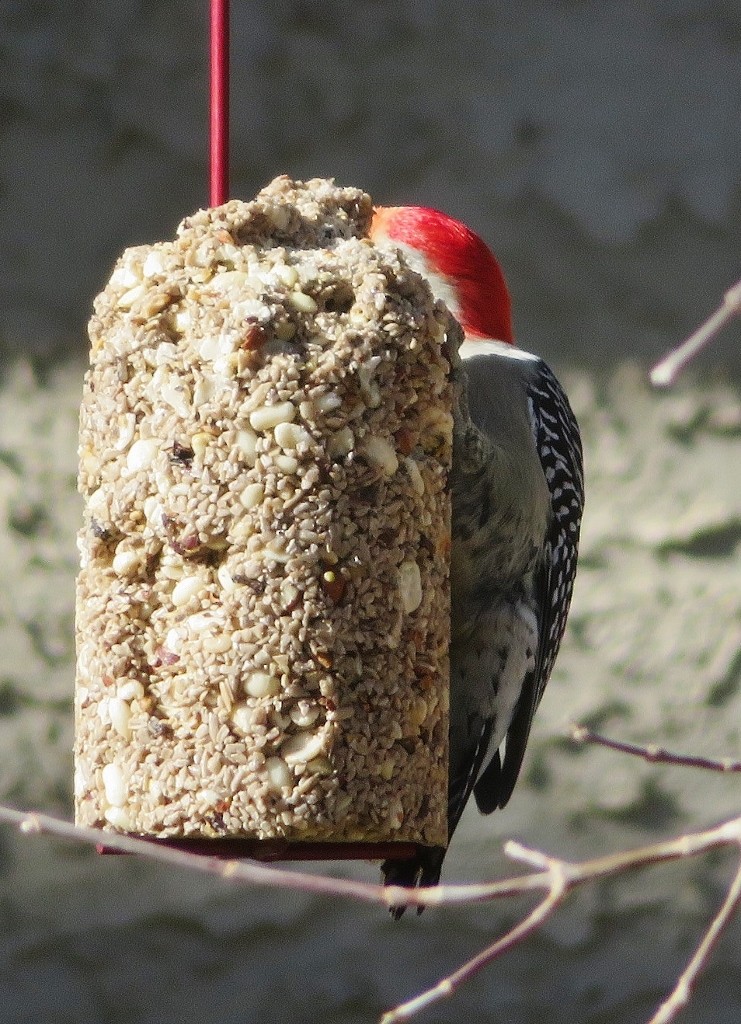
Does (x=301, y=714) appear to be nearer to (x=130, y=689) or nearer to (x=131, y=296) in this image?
(x=130, y=689)

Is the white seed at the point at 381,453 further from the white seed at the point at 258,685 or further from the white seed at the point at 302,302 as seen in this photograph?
the white seed at the point at 258,685

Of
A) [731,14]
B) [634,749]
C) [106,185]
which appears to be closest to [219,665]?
[634,749]

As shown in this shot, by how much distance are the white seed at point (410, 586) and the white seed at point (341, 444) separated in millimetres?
147

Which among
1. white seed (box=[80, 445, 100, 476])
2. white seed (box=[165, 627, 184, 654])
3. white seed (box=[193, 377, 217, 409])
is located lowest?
white seed (box=[165, 627, 184, 654])

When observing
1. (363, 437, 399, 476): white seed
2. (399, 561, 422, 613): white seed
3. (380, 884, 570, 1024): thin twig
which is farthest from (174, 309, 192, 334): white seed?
(380, 884, 570, 1024): thin twig

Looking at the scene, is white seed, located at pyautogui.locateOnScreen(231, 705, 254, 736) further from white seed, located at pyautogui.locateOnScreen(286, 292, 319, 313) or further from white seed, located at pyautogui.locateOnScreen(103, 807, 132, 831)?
white seed, located at pyautogui.locateOnScreen(286, 292, 319, 313)

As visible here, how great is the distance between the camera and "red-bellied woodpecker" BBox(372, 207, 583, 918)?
2076mm

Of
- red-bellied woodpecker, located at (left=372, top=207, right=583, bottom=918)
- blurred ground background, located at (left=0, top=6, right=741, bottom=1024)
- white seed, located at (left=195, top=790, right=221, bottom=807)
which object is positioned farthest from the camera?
blurred ground background, located at (left=0, top=6, right=741, bottom=1024)

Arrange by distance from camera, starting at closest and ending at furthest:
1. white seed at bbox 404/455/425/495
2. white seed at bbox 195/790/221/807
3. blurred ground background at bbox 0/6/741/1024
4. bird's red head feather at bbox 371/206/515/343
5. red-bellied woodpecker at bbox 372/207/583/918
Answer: white seed at bbox 195/790/221/807, white seed at bbox 404/455/425/495, red-bellied woodpecker at bbox 372/207/583/918, bird's red head feather at bbox 371/206/515/343, blurred ground background at bbox 0/6/741/1024

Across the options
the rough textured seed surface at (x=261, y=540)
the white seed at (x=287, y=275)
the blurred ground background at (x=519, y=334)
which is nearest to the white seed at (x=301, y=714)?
the rough textured seed surface at (x=261, y=540)

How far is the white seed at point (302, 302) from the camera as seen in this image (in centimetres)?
163

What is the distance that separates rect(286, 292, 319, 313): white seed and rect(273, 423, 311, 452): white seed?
0.12 m

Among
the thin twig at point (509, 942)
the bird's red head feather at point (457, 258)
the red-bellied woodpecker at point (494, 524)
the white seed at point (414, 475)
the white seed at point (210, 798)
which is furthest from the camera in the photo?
the bird's red head feather at point (457, 258)

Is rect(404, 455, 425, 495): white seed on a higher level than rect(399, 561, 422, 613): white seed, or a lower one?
higher
